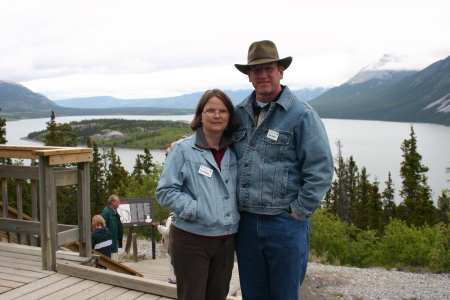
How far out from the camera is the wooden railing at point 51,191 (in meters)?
4.03

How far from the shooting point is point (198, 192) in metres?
2.66

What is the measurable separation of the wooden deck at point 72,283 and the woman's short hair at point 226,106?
1.57m

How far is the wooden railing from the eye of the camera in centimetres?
403

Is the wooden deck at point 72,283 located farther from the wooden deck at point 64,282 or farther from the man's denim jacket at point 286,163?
the man's denim jacket at point 286,163

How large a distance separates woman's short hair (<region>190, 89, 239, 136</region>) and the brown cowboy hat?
27cm

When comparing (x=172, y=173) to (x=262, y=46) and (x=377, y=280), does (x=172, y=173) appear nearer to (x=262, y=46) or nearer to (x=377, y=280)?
(x=262, y=46)

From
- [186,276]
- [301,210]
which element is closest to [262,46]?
[301,210]

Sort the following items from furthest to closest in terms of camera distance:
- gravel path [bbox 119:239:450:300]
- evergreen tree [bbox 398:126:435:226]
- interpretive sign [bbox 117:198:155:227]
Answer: evergreen tree [bbox 398:126:435:226]
interpretive sign [bbox 117:198:155:227]
gravel path [bbox 119:239:450:300]

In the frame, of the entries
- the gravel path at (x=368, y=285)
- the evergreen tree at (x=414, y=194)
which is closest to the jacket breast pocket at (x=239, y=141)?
the gravel path at (x=368, y=285)

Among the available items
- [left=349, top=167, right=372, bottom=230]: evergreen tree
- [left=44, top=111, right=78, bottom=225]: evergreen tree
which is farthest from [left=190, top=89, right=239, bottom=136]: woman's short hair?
[left=349, top=167, right=372, bottom=230]: evergreen tree

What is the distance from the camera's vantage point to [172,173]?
8.68 ft

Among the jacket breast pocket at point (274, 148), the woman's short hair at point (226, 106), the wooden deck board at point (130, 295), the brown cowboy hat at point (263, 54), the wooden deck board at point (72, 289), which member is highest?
the brown cowboy hat at point (263, 54)

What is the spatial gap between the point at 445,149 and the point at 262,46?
3615 inches

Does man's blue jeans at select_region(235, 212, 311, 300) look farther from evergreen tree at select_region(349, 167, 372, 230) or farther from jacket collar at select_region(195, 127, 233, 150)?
evergreen tree at select_region(349, 167, 372, 230)
